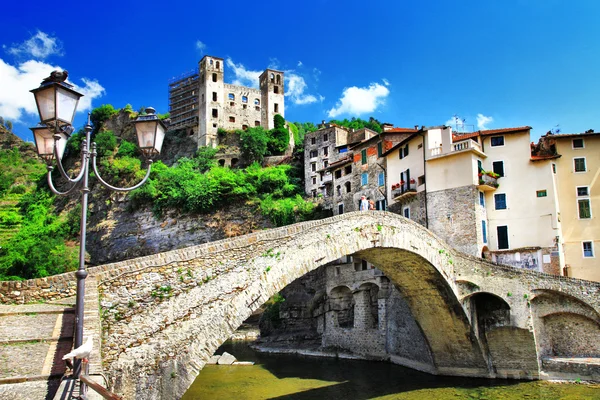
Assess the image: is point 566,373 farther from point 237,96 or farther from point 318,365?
point 237,96

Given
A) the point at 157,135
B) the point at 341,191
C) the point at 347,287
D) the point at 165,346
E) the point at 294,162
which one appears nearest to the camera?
the point at 157,135

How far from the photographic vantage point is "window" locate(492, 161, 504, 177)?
1034 inches

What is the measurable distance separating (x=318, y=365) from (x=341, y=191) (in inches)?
511

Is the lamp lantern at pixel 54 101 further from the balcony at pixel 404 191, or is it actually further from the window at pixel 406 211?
the window at pixel 406 211

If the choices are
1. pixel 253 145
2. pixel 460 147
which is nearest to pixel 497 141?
pixel 460 147

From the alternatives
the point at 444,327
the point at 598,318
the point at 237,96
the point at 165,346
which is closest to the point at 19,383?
the point at 165,346

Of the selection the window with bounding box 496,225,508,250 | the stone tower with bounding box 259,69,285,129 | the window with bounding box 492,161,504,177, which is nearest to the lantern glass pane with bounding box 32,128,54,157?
the window with bounding box 496,225,508,250

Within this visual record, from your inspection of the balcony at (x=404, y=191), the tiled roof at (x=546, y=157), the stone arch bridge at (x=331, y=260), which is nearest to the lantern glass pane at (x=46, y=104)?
the stone arch bridge at (x=331, y=260)

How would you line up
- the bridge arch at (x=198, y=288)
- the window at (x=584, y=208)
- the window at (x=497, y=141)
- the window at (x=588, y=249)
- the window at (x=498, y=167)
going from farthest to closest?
1. the window at (x=497, y=141)
2. the window at (x=498, y=167)
3. the window at (x=584, y=208)
4. the window at (x=588, y=249)
5. the bridge arch at (x=198, y=288)

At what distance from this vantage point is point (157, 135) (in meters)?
8.05

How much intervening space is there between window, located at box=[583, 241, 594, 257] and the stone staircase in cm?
2462

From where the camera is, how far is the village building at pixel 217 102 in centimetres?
5803

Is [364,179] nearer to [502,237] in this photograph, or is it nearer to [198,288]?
[502,237]

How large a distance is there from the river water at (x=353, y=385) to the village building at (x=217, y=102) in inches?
1395
